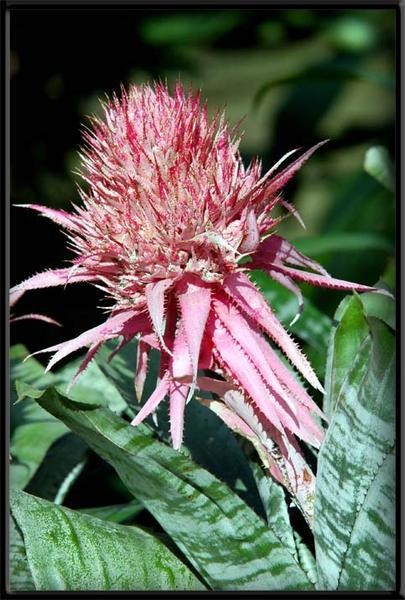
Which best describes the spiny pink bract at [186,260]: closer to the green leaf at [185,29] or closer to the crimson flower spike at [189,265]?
the crimson flower spike at [189,265]

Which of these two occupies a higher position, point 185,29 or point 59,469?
point 185,29

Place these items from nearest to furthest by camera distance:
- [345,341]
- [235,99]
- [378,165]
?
[345,341], [378,165], [235,99]

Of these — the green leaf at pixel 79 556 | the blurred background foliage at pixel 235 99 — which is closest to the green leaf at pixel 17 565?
the green leaf at pixel 79 556

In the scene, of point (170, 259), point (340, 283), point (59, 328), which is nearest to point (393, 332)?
point (340, 283)

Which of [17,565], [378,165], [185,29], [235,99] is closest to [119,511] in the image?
[17,565]

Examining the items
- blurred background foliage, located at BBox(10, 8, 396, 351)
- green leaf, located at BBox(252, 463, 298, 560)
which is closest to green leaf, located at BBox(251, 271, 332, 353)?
blurred background foliage, located at BBox(10, 8, 396, 351)

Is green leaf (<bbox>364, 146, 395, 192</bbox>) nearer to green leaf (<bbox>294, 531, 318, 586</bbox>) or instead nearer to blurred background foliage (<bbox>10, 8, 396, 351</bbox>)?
blurred background foliage (<bbox>10, 8, 396, 351</bbox>)

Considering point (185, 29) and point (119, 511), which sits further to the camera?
point (185, 29)

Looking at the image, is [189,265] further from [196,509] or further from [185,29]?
[185,29]
